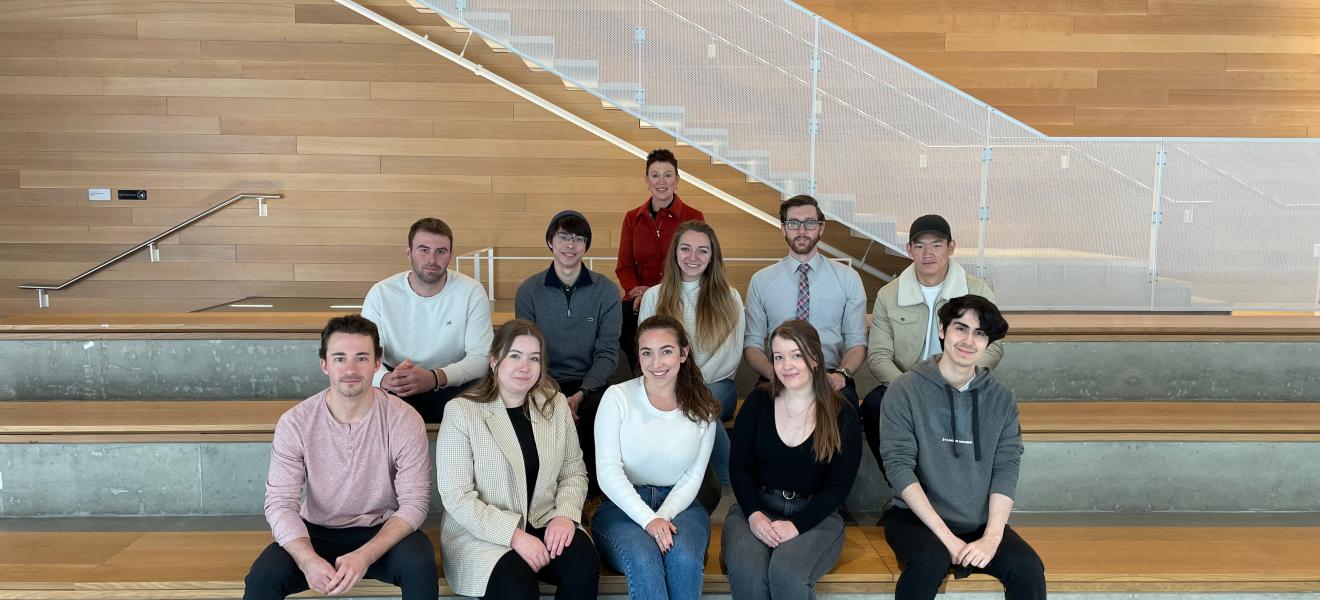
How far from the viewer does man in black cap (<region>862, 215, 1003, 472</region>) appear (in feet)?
10.6

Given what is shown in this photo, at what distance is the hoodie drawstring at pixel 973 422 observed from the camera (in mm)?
2654

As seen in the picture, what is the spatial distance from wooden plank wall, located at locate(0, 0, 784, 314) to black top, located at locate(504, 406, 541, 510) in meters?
4.11

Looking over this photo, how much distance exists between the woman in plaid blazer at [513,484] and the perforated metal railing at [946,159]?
107 inches

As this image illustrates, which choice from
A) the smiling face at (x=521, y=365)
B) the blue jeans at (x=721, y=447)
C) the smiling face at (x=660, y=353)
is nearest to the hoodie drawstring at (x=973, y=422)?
the blue jeans at (x=721, y=447)

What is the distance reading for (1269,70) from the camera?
7.14 m

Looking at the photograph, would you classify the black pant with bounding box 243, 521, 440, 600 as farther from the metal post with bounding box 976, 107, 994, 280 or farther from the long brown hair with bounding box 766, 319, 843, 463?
the metal post with bounding box 976, 107, 994, 280

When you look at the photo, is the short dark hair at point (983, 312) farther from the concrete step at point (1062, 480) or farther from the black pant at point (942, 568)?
the concrete step at point (1062, 480)

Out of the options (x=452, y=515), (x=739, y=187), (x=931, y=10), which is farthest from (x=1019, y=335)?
(x=931, y=10)

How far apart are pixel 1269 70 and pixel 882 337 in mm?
5851

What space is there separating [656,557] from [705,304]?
3.38 feet

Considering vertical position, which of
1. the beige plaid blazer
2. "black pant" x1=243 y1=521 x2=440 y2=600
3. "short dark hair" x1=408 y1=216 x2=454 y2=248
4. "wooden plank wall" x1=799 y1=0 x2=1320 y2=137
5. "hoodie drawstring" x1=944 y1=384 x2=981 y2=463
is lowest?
"black pant" x1=243 y1=521 x2=440 y2=600

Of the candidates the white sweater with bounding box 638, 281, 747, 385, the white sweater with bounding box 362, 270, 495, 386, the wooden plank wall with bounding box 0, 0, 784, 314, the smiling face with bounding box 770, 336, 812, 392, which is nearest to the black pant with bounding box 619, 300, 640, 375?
the white sweater with bounding box 638, 281, 747, 385

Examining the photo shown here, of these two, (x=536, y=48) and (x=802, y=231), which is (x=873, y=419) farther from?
(x=536, y=48)

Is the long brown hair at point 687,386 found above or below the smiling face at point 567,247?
below
